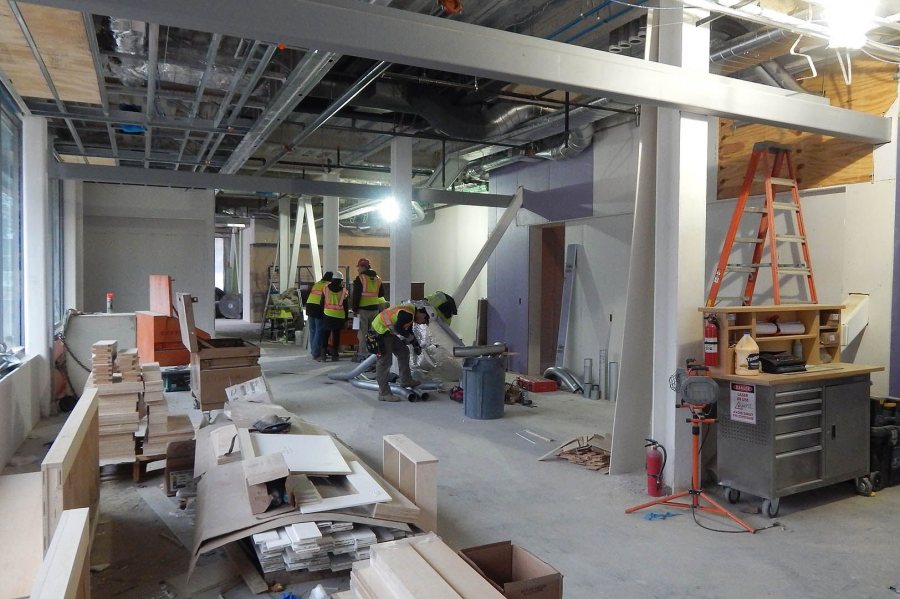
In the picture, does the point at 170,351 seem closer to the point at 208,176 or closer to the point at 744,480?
the point at 208,176

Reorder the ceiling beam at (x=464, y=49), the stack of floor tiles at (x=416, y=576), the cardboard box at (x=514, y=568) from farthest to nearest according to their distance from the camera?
the ceiling beam at (x=464, y=49) < the cardboard box at (x=514, y=568) < the stack of floor tiles at (x=416, y=576)

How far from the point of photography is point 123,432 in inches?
167

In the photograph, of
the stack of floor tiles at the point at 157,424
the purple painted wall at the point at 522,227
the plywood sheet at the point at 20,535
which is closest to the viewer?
the plywood sheet at the point at 20,535

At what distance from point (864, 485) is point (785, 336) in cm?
118


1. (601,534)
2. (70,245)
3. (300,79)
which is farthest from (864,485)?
(70,245)

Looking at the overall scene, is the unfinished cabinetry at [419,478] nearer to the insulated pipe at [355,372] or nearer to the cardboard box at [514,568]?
the cardboard box at [514,568]

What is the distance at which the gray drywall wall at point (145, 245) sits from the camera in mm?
10000

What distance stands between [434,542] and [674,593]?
136 centimetres

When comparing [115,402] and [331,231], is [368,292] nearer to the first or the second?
[331,231]

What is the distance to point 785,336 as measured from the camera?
427cm

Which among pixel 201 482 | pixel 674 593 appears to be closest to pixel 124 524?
pixel 201 482

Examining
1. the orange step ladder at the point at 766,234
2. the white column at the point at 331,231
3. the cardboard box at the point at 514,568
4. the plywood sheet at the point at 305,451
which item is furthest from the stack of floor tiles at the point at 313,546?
the white column at the point at 331,231

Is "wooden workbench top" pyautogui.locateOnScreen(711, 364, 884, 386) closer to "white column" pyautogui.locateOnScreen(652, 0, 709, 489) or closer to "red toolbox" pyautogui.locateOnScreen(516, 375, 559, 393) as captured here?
"white column" pyautogui.locateOnScreen(652, 0, 709, 489)

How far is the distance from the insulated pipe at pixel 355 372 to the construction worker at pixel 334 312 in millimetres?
1596
